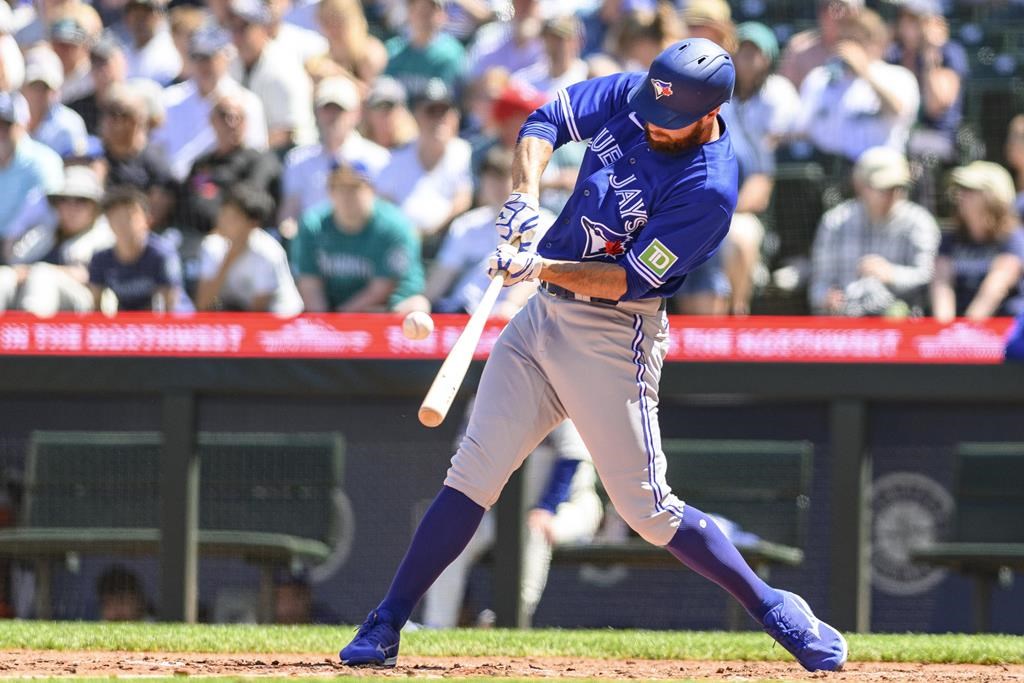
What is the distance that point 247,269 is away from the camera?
7320 millimetres

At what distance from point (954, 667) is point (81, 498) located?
359 centimetres

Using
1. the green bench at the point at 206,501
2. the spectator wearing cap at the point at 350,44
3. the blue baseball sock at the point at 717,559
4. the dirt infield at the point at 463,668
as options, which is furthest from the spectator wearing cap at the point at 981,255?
the spectator wearing cap at the point at 350,44

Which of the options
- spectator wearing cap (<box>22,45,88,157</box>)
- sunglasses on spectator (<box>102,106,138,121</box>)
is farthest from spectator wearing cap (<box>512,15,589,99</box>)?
spectator wearing cap (<box>22,45,88,157</box>)

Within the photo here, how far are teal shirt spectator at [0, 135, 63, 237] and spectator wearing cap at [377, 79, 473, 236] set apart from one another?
167cm

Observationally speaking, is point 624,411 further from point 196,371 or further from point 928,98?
point 928,98

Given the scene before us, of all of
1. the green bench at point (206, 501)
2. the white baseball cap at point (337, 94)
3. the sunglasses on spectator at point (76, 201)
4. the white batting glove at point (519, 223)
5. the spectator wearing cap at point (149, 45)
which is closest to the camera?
the white batting glove at point (519, 223)

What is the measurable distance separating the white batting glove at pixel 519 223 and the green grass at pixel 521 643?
1511 millimetres

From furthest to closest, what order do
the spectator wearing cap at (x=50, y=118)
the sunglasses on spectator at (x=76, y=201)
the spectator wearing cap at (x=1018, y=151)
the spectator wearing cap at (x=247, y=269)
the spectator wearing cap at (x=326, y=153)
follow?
the spectator wearing cap at (x=50, y=118), the spectator wearing cap at (x=326, y=153), the sunglasses on spectator at (x=76, y=201), the spectator wearing cap at (x=1018, y=151), the spectator wearing cap at (x=247, y=269)

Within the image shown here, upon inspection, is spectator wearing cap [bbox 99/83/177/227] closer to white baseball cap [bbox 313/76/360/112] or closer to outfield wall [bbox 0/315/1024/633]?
white baseball cap [bbox 313/76/360/112]

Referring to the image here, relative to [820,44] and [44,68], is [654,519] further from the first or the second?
[44,68]

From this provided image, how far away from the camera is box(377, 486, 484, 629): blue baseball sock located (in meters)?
4.14

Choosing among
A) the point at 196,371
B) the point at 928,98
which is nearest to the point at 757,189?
the point at 928,98

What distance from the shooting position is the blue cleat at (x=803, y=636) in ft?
14.0

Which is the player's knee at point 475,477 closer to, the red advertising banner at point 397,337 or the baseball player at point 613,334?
the baseball player at point 613,334
